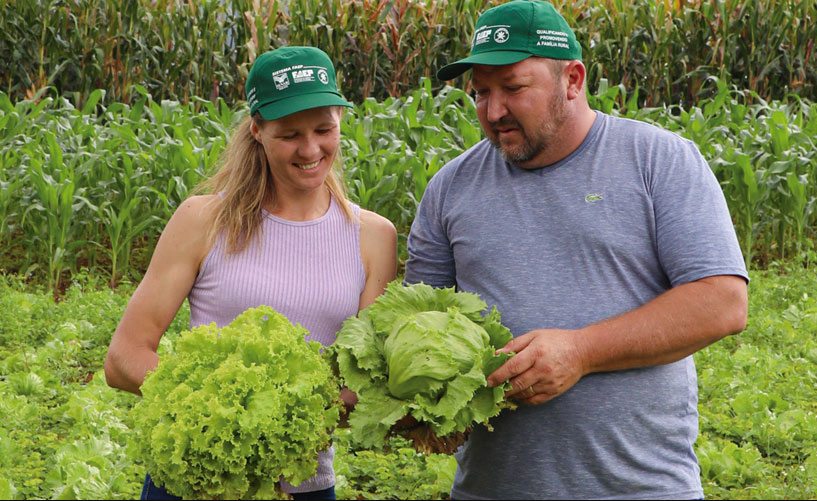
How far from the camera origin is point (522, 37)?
2.56m

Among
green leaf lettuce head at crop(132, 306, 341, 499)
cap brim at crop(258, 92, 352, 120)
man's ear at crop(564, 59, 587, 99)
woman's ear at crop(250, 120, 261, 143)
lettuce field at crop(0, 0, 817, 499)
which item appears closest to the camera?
green leaf lettuce head at crop(132, 306, 341, 499)

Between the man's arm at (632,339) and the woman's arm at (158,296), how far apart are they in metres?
0.98

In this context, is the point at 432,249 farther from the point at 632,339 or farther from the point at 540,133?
the point at 632,339

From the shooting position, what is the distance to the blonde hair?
8.54ft

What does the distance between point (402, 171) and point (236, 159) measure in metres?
4.51

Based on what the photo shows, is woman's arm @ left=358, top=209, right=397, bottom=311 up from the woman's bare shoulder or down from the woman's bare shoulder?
down

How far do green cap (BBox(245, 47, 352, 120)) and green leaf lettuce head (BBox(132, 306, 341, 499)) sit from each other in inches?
26.2

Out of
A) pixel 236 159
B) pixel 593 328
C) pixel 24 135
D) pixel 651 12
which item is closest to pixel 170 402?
pixel 236 159

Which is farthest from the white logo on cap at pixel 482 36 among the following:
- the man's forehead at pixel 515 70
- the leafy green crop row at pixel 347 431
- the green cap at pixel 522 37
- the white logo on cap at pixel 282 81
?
the leafy green crop row at pixel 347 431

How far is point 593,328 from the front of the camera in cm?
234

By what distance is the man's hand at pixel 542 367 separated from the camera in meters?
2.28

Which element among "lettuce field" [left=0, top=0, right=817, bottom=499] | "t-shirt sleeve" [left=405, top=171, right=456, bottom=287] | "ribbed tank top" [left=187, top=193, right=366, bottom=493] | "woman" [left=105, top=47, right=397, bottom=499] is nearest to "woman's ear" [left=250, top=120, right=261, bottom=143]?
"woman" [left=105, top=47, right=397, bottom=499]

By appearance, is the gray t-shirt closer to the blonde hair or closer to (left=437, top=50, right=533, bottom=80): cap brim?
(left=437, top=50, right=533, bottom=80): cap brim

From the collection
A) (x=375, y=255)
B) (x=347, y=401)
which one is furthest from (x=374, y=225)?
(x=347, y=401)
